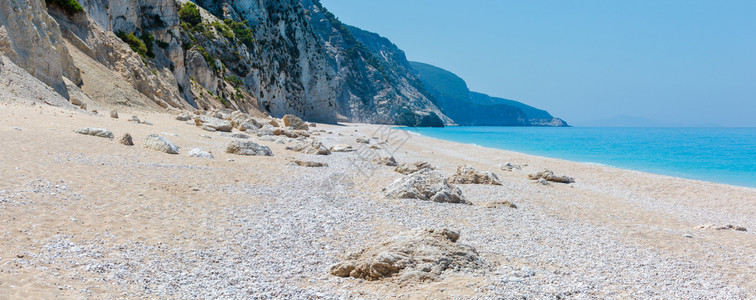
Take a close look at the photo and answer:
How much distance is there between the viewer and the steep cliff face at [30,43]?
63.6 ft

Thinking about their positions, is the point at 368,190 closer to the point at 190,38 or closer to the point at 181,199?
the point at 181,199

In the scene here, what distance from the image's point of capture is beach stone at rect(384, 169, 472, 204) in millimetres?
9773

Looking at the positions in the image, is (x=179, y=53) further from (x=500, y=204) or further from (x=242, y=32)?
(x=500, y=204)

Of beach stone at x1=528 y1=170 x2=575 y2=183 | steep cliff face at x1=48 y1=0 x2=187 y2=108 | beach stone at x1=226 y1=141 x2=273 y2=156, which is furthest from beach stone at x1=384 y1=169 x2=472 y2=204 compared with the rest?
steep cliff face at x1=48 y1=0 x2=187 y2=108

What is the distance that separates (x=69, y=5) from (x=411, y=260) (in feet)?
102

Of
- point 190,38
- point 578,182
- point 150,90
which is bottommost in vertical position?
point 578,182

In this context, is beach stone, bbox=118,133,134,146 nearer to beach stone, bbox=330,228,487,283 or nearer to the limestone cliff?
beach stone, bbox=330,228,487,283

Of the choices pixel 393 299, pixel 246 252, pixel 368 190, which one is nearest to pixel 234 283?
pixel 246 252

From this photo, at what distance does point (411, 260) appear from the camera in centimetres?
524

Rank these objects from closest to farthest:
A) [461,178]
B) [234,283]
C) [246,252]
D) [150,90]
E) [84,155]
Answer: [234,283]
[246,252]
[84,155]
[461,178]
[150,90]

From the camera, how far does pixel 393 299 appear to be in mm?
4570

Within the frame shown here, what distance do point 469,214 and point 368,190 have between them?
288cm

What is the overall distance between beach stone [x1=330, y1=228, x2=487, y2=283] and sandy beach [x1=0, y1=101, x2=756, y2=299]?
12 cm

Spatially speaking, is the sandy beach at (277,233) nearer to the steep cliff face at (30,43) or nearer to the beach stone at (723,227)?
the beach stone at (723,227)
